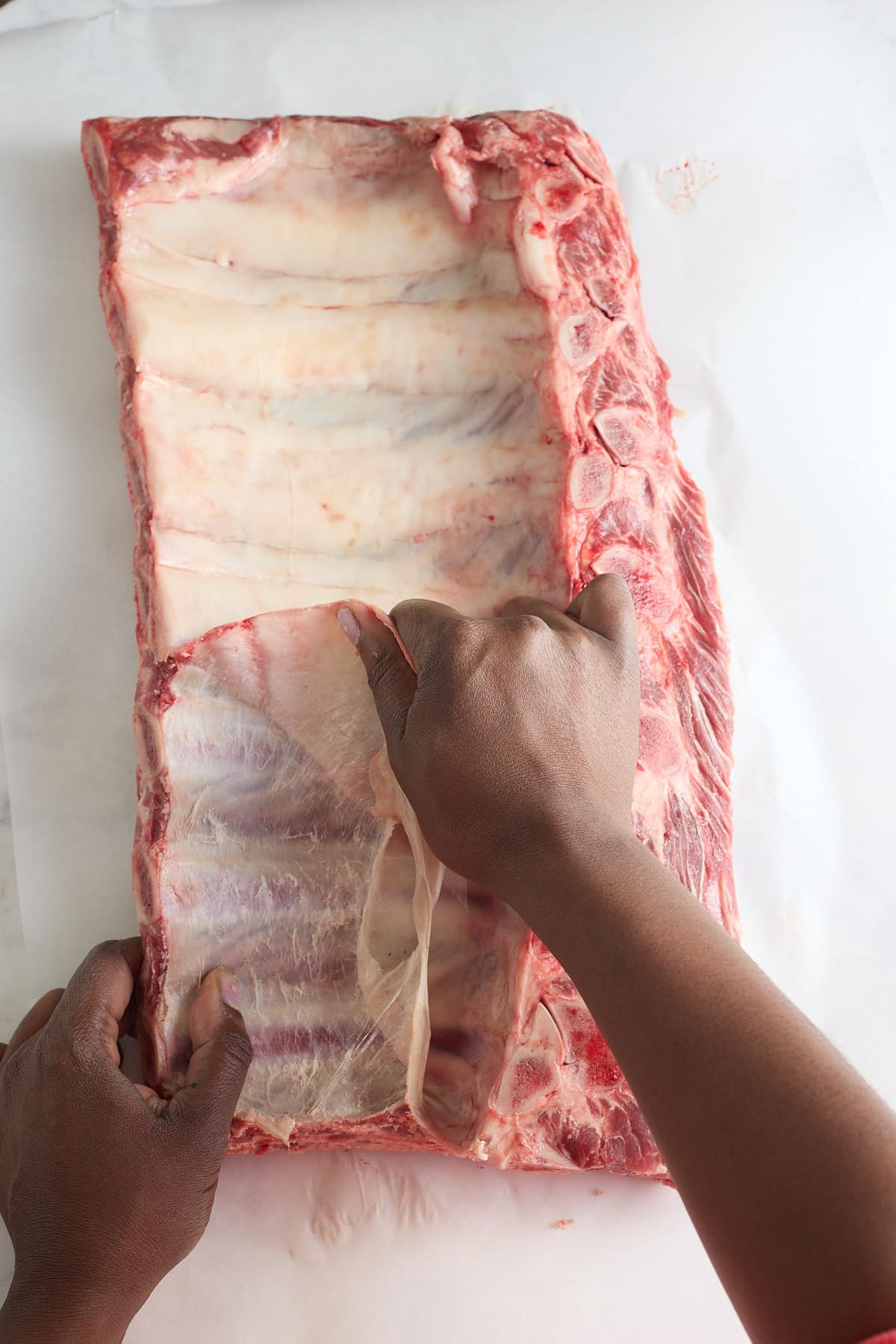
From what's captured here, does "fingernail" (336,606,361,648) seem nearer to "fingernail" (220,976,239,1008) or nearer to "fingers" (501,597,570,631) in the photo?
"fingers" (501,597,570,631)

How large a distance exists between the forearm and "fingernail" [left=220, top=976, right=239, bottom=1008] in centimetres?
73

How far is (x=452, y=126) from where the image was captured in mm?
2086

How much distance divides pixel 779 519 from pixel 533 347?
0.75 metres

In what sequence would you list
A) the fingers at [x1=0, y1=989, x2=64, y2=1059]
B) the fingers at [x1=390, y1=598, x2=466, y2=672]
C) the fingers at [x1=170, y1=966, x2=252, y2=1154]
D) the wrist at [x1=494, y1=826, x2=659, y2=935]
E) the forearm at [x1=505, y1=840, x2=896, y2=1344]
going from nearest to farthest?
the forearm at [x1=505, y1=840, x2=896, y2=1344] → the wrist at [x1=494, y1=826, x2=659, y2=935] → the fingers at [x1=390, y1=598, x2=466, y2=672] → the fingers at [x1=170, y1=966, x2=252, y2=1154] → the fingers at [x1=0, y1=989, x2=64, y2=1059]

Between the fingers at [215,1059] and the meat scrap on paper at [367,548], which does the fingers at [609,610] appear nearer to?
the meat scrap on paper at [367,548]

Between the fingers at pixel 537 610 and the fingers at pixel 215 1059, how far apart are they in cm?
77

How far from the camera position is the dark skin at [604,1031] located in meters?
1.01

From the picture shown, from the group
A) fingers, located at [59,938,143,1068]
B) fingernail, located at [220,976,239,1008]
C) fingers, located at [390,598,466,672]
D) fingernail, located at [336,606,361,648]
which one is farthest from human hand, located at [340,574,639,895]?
fingers, located at [59,938,143,1068]

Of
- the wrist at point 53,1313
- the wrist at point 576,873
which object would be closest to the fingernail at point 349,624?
the wrist at point 576,873

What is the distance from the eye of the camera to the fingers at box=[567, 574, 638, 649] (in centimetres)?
166

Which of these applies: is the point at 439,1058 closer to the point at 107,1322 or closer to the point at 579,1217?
the point at 579,1217

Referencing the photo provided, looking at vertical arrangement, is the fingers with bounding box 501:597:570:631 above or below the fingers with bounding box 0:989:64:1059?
above

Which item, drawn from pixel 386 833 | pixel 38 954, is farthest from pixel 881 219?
pixel 38 954

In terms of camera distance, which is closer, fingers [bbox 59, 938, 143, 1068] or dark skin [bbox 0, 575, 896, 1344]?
dark skin [bbox 0, 575, 896, 1344]
